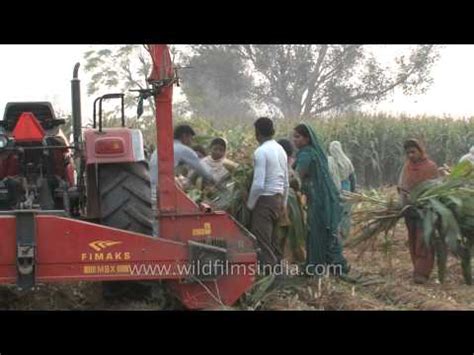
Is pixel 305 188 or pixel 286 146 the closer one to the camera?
pixel 305 188

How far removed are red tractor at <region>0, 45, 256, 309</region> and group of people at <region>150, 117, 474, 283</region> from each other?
3.09ft

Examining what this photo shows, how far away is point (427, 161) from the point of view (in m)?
8.65

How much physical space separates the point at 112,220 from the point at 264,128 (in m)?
2.05

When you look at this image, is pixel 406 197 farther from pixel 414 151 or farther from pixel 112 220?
pixel 112 220

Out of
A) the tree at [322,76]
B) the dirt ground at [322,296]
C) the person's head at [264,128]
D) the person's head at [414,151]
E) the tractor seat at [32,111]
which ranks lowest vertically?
the dirt ground at [322,296]

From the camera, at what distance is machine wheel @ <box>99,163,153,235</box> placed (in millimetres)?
6039

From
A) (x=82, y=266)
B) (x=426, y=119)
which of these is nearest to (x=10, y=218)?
(x=82, y=266)

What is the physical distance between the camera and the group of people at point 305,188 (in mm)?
7434

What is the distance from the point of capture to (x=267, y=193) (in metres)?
7.42

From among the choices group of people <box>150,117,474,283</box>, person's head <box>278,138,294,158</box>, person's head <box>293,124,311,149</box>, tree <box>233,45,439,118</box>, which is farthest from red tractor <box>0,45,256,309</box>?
tree <box>233,45,439,118</box>

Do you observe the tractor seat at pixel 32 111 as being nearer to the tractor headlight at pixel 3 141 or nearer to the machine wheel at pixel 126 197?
the tractor headlight at pixel 3 141

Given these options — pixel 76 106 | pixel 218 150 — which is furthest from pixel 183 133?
pixel 76 106

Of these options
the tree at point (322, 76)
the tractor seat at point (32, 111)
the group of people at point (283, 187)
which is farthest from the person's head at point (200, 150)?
the tree at point (322, 76)

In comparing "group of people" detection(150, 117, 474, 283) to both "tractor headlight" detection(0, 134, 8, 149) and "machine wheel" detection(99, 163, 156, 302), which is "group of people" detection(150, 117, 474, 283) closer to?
"machine wheel" detection(99, 163, 156, 302)
